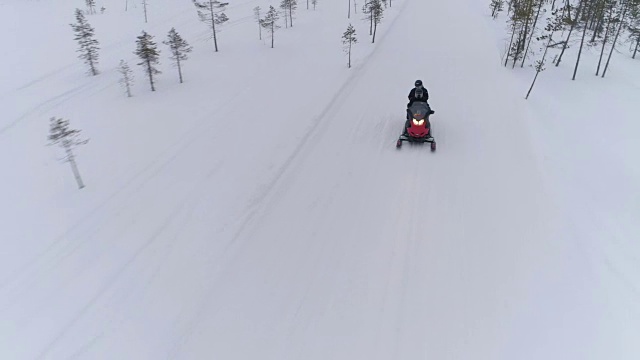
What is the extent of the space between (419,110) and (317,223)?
732 centimetres

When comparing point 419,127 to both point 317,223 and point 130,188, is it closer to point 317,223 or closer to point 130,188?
point 317,223

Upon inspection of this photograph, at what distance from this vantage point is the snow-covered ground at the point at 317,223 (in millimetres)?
9445

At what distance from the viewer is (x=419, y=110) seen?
16828mm

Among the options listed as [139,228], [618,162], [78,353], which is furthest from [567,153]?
[78,353]

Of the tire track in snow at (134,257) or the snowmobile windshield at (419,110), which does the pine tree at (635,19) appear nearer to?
the snowmobile windshield at (419,110)

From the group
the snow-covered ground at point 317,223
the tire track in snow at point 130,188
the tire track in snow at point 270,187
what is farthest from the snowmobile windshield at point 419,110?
the tire track in snow at point 130,188

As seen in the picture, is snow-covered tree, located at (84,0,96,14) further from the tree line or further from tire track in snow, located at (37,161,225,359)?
the tree line

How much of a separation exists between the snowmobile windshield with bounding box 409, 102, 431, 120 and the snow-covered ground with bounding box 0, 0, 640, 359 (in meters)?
1.61

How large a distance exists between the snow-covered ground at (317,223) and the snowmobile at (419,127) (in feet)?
2.31

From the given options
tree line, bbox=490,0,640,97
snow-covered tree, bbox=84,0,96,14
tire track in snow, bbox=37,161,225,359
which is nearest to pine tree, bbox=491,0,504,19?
tree line, bbox=490,0,640,97

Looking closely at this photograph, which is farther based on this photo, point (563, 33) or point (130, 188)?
point (563, 33)

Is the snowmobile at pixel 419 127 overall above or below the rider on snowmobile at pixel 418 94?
below

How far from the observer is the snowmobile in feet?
54.5

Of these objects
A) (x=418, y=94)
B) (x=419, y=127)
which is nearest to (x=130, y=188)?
(x=419, y=127)
